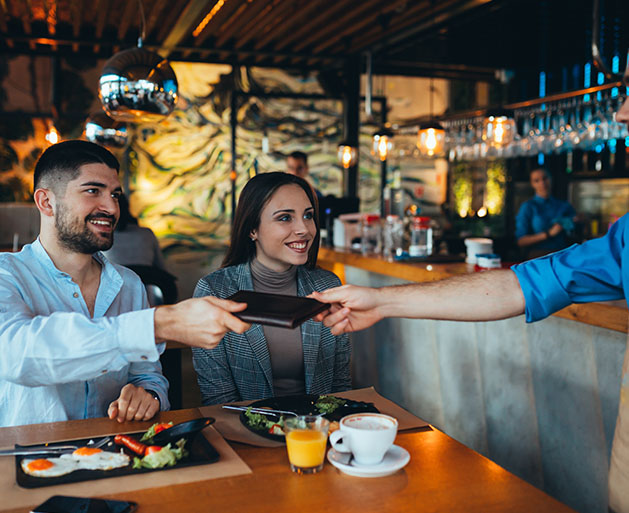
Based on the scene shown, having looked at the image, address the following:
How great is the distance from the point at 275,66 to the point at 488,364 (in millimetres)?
5791

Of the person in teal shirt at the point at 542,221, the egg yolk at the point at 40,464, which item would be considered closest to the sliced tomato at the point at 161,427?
the egg yolk at the point at 40,464

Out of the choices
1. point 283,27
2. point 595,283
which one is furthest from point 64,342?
point 283,27

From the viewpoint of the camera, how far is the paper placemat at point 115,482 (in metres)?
1.25

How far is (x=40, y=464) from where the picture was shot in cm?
136

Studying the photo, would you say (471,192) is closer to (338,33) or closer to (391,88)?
(391,88)

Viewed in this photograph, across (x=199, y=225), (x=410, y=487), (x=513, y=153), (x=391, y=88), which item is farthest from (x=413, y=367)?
(x=391, y=88)

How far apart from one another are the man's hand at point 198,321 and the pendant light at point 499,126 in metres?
3.45

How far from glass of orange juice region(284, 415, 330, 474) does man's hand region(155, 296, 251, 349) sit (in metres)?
0.30

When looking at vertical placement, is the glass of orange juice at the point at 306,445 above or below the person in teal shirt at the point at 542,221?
below

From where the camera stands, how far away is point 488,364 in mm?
3354

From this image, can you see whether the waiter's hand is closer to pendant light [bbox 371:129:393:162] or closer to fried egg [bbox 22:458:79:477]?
pendant light [bbox 371:129:393:162]

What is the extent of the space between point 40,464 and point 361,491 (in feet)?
2.26

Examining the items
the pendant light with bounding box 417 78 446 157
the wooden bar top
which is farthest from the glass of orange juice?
the pendant light with bounding box 417 78 446 157

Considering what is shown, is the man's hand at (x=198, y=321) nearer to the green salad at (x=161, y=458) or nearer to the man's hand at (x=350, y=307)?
the green salad at (x=161, y=458)
